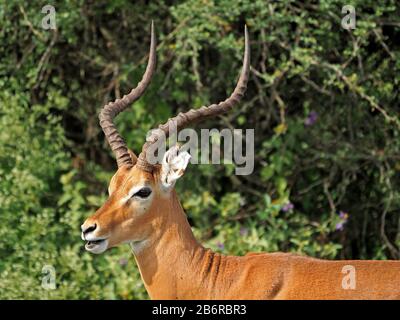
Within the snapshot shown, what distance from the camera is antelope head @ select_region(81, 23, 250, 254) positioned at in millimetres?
4730

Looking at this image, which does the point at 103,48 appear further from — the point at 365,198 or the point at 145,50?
the point at 365,198

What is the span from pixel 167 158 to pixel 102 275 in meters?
2.45

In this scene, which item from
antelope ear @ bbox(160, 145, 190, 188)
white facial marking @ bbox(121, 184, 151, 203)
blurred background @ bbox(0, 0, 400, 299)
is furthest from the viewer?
blurred background @ bbox(0, 0, 400, 299)

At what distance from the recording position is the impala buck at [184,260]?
473cm

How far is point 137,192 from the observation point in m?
4.87

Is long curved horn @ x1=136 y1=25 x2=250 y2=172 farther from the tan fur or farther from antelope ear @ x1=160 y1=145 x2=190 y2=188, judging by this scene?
the tan fur

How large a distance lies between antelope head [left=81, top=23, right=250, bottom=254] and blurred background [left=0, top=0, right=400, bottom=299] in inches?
83.7

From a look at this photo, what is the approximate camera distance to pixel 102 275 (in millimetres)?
7211

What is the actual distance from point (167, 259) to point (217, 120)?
3645 mm
